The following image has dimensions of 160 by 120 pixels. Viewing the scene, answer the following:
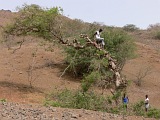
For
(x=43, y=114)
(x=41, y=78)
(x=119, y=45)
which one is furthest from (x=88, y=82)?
(x=119, y=45)

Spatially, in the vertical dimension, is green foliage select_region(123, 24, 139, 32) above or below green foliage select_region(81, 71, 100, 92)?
above

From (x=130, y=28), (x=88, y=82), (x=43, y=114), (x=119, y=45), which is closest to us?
(x=43, y=114)

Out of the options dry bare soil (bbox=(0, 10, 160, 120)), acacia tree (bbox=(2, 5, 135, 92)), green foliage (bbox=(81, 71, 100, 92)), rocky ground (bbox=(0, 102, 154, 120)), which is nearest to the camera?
rocky ground (bbox=(0, 102, 154, 120))

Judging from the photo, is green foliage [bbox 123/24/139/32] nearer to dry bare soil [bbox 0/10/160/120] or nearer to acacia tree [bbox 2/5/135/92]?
dry bare soil [bbox 0/10/160/120]

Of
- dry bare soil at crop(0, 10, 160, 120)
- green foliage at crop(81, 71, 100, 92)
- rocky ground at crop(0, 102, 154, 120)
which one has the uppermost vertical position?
green foliage at crop(81, 71, 100, 92)

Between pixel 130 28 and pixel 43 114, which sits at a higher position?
pixel 130 28

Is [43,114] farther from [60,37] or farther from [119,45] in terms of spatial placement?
[119,45]

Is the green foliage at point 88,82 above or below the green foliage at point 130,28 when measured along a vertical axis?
→ below

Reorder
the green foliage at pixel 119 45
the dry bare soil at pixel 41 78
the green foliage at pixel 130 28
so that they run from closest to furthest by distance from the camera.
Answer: the dry bare soil at pixel 41 78, the green foliage at pixel 119 45, the green foliage at pixel 130 28

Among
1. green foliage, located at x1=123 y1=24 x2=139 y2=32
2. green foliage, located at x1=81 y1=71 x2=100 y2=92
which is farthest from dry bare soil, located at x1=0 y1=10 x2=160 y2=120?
green foliage, located at x1=123 y1=24 x2=139 y2=32

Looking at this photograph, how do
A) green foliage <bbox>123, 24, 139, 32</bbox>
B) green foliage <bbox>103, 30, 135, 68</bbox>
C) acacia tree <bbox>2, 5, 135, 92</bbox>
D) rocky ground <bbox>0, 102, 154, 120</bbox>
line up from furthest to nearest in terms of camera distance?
green foliage <bbox>123, 24, 139, 32</bbox>
green foliage <bbox>103, 30, 135, 68</bbox>
acacia tree <bbox>2, 5, 135, 92</bbox>
rocky ground <bbox>0, 102, 154, 120</bbox>

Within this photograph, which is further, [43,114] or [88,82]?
[88,82]

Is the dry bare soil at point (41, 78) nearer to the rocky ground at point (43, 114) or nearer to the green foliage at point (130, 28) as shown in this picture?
the rocky ground at point (43, 114)

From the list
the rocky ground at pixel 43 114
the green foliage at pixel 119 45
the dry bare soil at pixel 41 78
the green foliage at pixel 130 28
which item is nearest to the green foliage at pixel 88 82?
the rocky ground at pixel 43 114
